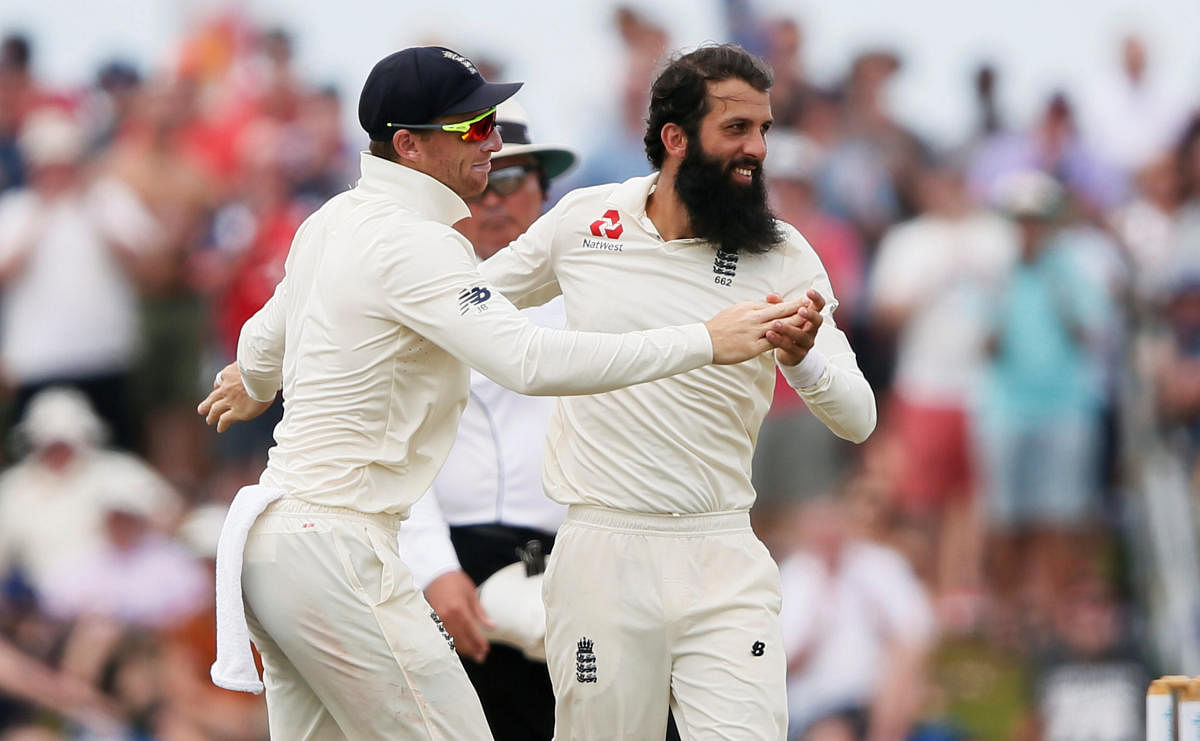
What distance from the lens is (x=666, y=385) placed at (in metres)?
5.38

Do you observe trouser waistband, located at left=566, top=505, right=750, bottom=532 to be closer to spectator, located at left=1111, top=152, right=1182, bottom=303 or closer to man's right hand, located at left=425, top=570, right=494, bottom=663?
man's right hand, located at left=425, top=570, right=494, bottom=663

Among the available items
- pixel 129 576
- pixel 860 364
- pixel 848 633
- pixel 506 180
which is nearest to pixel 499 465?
pixel 506 180

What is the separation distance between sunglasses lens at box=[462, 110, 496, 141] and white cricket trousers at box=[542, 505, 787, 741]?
1.13 m

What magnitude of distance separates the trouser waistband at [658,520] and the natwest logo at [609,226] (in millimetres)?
808

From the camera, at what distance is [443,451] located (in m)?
5.02

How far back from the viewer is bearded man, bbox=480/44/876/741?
17.3 feet

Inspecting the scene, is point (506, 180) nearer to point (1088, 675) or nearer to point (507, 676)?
point (507, 676)

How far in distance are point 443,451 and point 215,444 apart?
6177 mm

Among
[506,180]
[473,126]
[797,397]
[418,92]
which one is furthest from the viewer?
[797,397]

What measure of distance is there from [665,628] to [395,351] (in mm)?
1162

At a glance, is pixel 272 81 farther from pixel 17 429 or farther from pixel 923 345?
pixel 923 345

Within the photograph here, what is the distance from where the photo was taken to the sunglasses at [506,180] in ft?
21.6

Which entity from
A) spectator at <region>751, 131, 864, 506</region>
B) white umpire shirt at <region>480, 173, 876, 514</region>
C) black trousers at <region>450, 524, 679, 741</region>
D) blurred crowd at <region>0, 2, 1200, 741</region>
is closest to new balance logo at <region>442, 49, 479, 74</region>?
white umpire shirt at <region>480, 173, 876, 514</region>

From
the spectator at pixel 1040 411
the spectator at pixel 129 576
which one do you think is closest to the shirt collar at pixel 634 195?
the spectator at pixel 129 576
